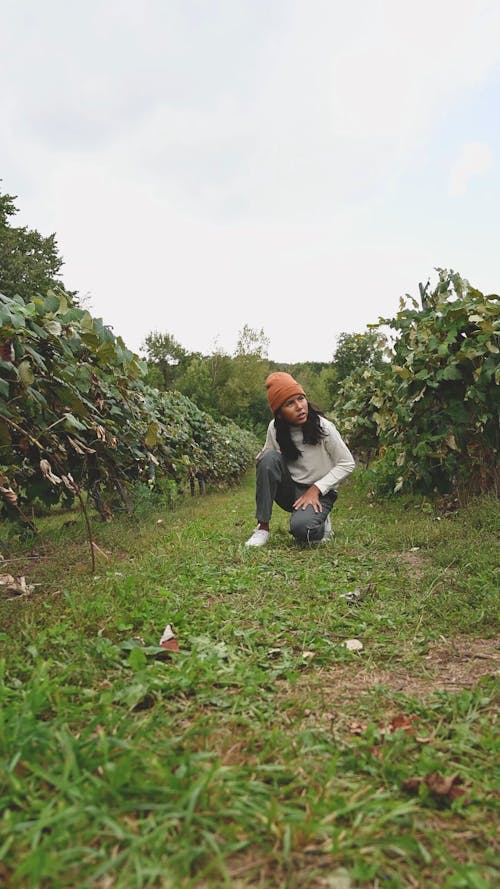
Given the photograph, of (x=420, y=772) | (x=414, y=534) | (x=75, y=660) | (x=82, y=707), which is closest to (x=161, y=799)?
(x=82, y=707)

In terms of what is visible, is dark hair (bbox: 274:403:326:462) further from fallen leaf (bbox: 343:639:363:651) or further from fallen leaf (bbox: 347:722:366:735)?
fallen leaf (bbox: 347:722:366:735)

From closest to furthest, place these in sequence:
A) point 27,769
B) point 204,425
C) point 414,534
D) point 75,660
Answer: point 27,769 < point 75,660 < point 414,534 < point 204,425

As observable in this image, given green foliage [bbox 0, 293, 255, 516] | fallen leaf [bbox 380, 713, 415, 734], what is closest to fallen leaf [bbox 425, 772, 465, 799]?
fallen leaf [bbox 380, 713, 415, 734]

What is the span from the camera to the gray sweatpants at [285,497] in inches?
156

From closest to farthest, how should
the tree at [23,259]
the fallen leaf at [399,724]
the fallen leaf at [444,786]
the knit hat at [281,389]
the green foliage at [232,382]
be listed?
the fallen leaf at [444,786] → the fallen leaf at [399,724] → the knit hat at [281,389] → the tree at [23,259] → the green foliage at [232,382]

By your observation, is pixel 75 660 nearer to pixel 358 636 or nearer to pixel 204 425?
pixel 358 636

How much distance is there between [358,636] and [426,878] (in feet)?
3.85

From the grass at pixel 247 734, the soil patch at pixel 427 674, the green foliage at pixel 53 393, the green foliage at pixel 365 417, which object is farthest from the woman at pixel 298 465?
the green foliage at pixel 365 417

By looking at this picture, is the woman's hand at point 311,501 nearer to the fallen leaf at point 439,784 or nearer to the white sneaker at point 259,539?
the white sneaker at point 259,539

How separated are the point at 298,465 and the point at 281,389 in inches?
28.0

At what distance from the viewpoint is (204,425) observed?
37.1 ft

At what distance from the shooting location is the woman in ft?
13.2

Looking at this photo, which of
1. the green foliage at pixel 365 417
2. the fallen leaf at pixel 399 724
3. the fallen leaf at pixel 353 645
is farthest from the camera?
the green foliage at pixel 365 417

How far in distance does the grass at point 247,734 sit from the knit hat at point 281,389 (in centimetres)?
171
